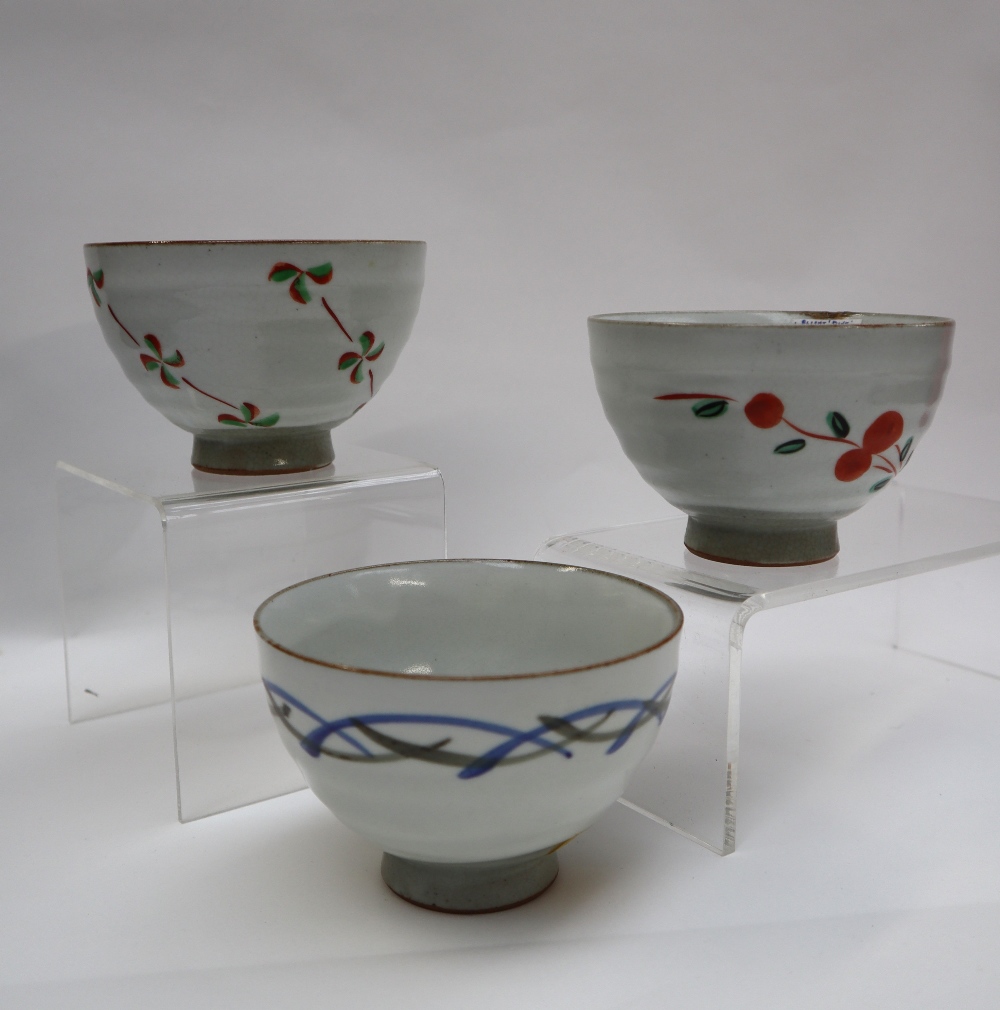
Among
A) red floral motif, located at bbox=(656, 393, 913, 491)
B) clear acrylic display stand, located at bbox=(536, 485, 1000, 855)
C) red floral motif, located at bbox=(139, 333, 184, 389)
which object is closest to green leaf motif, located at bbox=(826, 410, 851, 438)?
red floral motif, located at bbox=(656, 393, 913, 491)

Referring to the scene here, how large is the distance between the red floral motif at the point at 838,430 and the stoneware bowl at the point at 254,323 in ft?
0.80

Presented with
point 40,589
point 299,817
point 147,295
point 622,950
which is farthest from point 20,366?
point 622,950

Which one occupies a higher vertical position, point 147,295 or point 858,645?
point 147,295

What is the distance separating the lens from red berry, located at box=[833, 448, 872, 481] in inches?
33.7

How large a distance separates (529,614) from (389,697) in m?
0.23

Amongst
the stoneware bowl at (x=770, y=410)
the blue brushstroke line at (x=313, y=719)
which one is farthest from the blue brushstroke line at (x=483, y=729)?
the stoneware bowl at (x=770, y=410)

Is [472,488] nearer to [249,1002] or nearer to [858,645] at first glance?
[858,645]

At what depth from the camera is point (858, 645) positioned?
129 centimetres

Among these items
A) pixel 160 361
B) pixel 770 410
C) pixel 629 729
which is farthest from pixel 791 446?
pixel 160 361

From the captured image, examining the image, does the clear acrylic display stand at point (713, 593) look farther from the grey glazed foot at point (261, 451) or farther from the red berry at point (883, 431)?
the grey glazed foot at point (261, 451)

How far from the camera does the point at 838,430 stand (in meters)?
0.84

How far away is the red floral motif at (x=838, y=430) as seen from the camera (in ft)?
2.72

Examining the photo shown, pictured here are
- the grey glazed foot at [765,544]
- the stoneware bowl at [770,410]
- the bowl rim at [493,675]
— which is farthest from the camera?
the grey glazed foot at [765,544]

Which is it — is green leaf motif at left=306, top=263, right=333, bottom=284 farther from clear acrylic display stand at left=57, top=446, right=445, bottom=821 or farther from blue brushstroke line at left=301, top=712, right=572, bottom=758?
blue brushstroke line at left=301, top=712, right=572, bottom=758
